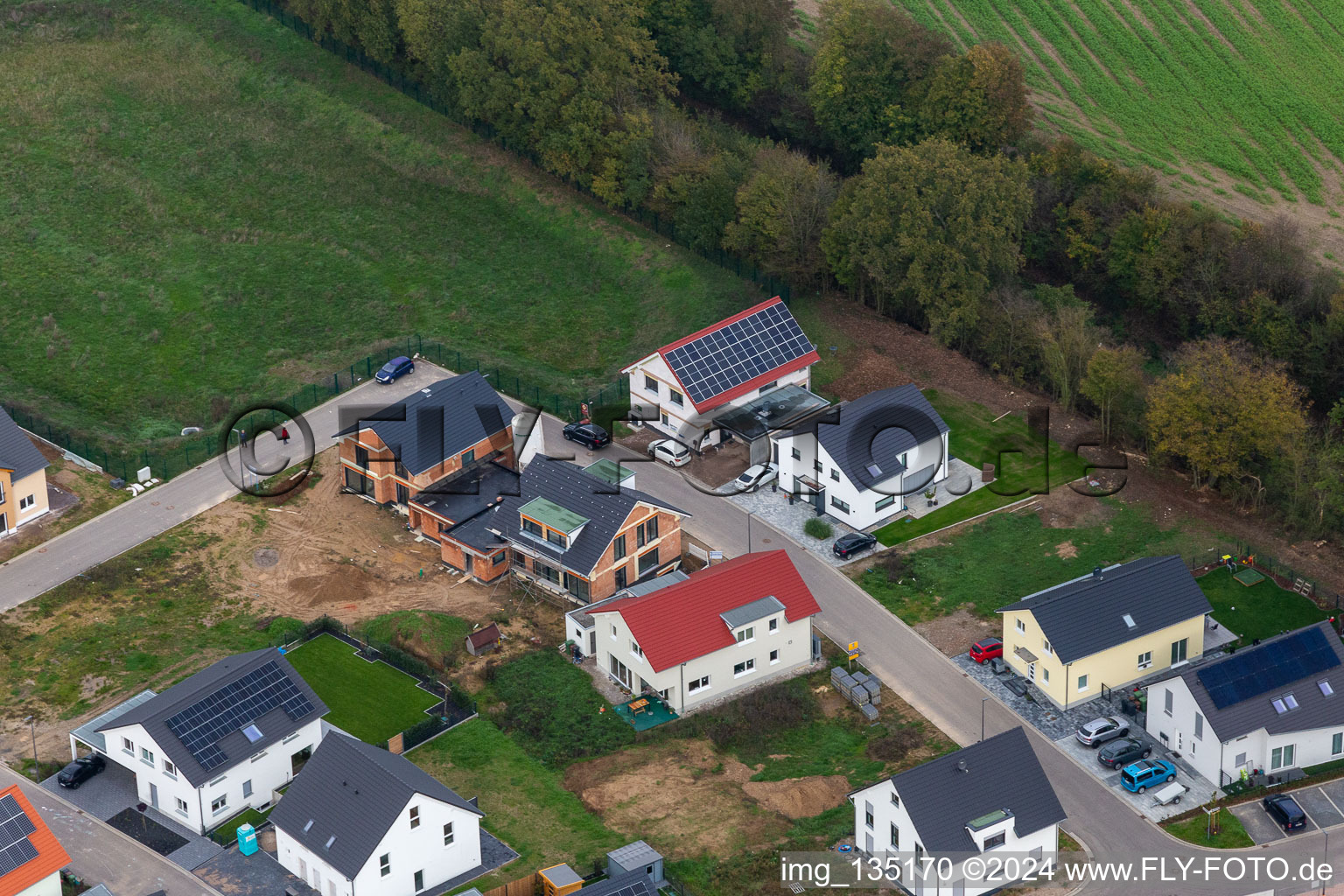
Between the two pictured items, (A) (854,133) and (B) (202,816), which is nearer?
(B) (202,816)

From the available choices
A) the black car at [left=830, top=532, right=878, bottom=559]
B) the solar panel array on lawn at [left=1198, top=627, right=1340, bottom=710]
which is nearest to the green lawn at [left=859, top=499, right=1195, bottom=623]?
the black car at [left=830, top=532, right=878, bottom=559]

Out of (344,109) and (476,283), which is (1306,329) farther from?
(344,109)

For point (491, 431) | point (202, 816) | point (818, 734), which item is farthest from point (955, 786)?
point (491, 431)

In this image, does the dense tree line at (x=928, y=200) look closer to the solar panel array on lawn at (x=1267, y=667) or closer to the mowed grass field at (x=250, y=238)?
the mowed grass field at (x=250, y=238)

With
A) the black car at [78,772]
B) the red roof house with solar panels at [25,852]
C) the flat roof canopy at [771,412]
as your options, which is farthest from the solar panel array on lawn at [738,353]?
the red roof house with solar panels at [25,852]

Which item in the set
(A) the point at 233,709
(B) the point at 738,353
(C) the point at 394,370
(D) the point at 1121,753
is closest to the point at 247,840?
(A) the point at 233,709

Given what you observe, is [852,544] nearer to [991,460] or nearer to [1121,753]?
[991,460]
